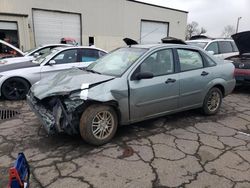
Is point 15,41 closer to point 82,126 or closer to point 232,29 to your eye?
point 82,126

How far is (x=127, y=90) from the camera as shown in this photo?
3.94m

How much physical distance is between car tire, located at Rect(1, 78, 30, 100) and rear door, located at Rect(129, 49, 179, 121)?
12.7 ft

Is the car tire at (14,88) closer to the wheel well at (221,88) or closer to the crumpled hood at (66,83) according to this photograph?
the crumpled hood at (66,83)

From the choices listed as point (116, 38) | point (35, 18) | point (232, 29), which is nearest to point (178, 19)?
point (116, 38)

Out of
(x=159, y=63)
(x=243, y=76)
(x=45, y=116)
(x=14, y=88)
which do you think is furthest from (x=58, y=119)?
(x=243, y=76)

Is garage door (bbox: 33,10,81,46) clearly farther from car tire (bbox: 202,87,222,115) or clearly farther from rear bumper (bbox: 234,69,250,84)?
car tire (bbox: 202,87,222,115)

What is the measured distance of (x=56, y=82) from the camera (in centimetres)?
408

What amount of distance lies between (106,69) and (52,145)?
1616mm

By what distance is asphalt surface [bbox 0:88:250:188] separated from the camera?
2988mm

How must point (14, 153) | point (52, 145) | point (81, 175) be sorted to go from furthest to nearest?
point (52, 145), point (14, 153), point (81, 175)

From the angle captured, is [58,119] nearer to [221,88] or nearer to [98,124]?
[98,124]

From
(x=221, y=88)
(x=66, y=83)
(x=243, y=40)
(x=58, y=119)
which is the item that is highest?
(x=243, y=40)

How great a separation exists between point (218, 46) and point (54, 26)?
1085 cm

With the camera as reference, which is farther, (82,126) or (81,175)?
(82,126)
